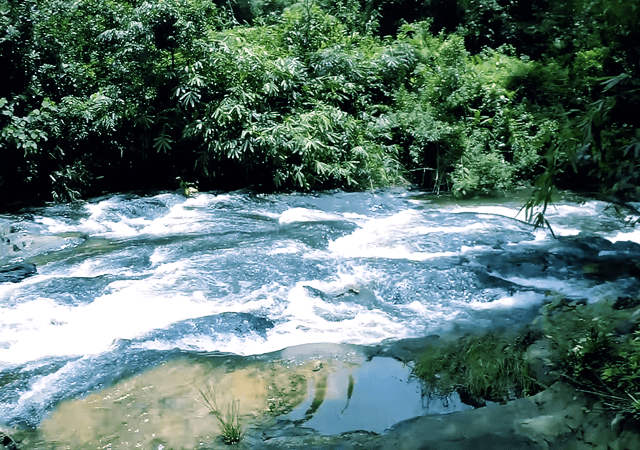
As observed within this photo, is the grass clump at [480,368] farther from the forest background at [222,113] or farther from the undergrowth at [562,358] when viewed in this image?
the forest background at [222,113]

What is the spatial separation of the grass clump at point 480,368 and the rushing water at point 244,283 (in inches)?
20.3

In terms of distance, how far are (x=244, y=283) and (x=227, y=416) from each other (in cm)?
260

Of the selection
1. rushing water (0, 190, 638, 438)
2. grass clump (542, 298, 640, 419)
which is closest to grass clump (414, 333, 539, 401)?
grass clump (542, 298, 640, 419)

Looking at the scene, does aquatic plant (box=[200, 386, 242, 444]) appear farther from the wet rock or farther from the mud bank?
the wet rock

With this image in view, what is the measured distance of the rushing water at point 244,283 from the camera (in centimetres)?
514

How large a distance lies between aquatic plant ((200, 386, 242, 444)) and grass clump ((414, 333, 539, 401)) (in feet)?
4.54

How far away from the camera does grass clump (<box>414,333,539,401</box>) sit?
13.9ft

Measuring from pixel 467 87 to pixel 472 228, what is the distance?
4.90 meters

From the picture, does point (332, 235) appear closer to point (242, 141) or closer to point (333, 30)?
point (242, 141)

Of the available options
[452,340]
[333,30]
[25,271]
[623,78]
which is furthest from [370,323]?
[333,30]

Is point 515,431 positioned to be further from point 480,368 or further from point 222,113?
point 222,113

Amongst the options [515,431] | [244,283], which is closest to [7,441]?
[515,431]

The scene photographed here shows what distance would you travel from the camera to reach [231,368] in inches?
187

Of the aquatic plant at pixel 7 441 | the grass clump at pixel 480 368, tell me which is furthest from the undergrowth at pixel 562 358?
the aquatic plant at pixel 7 441
